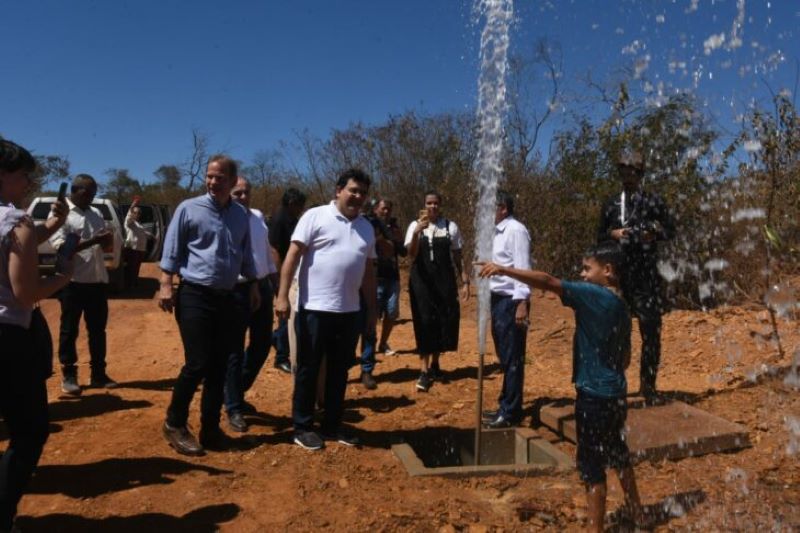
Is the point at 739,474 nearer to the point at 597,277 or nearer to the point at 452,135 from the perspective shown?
the point at 597,277

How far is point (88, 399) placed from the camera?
5820mm

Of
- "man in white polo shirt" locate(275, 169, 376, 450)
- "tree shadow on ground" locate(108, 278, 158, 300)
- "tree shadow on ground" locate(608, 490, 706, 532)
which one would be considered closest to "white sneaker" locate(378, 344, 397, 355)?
"man in white polo shirt" locate(275, 169, 376, 450)

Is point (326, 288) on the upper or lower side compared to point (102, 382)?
upper

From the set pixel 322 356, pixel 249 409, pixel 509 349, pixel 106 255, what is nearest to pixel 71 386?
pixel 249 409

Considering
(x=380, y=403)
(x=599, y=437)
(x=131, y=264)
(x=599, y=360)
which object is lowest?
(x=380, y=403)

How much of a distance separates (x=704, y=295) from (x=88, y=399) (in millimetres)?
8760

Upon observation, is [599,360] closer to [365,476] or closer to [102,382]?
[365,476]

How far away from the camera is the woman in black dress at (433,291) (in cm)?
640

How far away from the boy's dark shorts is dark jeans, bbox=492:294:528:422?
168 cm

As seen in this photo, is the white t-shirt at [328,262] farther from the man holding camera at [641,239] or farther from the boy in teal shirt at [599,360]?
the man holding camera at [641,239]

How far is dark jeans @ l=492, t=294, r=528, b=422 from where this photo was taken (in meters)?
5.07

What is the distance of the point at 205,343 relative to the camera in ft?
13.9

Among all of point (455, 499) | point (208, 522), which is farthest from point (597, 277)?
point (208, 522)

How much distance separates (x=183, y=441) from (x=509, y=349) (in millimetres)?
2402
